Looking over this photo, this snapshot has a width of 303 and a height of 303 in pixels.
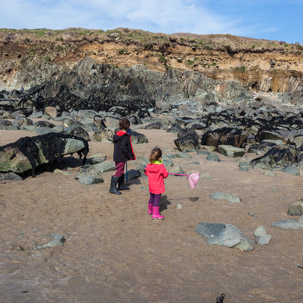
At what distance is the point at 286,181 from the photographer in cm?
698

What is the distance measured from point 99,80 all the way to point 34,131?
1870 centimetres

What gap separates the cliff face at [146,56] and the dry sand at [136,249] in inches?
1072

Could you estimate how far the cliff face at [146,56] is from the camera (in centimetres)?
3300

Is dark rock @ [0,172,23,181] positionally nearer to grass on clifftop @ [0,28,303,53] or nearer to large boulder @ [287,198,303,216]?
large boulder @ [287,198,303,216]

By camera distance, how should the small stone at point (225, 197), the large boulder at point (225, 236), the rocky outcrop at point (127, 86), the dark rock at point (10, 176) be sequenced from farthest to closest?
the rocky outcrop at point (127, 86), the dark rock at point (10, 176), the small stone at point (225, 197), the large boulder at point (225, 236)

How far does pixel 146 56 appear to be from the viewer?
34125 mm

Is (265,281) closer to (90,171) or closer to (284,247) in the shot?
(284,247)

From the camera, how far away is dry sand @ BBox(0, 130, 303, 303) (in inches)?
111

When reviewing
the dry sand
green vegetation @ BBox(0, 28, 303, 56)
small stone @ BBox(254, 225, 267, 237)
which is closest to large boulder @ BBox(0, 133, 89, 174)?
the dry sand

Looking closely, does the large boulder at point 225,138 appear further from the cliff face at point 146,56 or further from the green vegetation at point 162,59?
the green vegetation at point 162,59

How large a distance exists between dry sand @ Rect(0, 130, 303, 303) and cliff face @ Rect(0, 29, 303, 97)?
27.2 metres

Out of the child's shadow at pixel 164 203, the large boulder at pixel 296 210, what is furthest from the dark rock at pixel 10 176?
the large boulder at pixel 296 210

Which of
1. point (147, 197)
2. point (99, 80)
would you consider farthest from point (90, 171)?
point (99, 80)

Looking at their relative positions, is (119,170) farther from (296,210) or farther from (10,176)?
(296,210)
